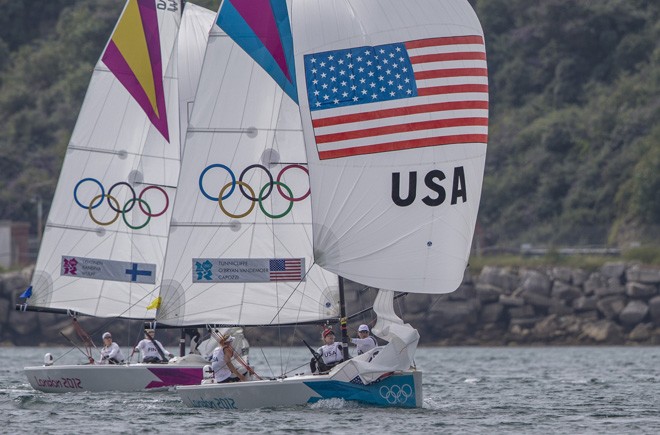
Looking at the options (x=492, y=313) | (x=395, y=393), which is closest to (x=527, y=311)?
(x=492, y=313)

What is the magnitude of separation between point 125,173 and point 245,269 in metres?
8.15

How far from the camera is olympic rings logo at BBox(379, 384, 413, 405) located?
31.9 m

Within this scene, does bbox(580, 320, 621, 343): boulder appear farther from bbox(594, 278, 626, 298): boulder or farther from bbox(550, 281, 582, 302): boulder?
bbox(550, 281, 582, 302): boulder

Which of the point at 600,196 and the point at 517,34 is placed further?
the point at 517,34

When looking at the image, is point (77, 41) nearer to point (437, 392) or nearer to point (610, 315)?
point (610, 315)

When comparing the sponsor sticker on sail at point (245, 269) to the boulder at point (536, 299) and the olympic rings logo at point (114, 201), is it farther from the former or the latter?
the boulder at point (536, 299)

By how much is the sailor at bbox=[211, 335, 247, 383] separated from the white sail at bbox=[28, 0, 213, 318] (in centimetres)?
829

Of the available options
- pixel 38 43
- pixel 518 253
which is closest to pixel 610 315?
pixel 518 253

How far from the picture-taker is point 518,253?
75562 mm

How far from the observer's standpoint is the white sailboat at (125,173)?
41.4 metres

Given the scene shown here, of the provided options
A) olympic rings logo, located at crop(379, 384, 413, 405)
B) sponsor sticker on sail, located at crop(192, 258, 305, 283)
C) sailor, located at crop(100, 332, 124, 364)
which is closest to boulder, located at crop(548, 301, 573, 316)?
sailor, located at crop(100, 332, 124, 364)

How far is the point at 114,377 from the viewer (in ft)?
126

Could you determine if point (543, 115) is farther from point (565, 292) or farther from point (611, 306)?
point (611, 306)

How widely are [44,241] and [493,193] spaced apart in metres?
43.7
